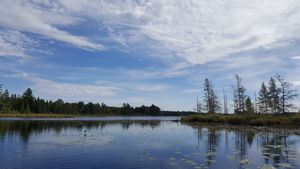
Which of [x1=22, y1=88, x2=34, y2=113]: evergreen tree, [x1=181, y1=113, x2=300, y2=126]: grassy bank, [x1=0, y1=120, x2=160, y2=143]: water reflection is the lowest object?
[x1=0, y1=120, x2=160, y2=143]: water reflection

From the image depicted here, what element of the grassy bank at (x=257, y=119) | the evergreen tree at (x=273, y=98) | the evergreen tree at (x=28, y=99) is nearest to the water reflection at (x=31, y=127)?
the grassy bank at (x=257, y=119)

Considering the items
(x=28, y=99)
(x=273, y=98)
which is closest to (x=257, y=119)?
(x=273, y=98)

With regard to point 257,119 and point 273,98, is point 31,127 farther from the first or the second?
point 273,98

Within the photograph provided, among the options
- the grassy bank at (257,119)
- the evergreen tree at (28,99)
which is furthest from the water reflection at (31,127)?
the evergreen tree at (28,99)

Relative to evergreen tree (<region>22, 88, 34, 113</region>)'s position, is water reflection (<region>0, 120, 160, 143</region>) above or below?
below

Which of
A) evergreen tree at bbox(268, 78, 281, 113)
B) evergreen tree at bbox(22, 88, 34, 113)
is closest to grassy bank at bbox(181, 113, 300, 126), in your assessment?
evergreen tree at bbox(268, 78, 281, 113)

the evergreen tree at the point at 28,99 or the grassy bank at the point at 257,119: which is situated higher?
the evergreen tree at the point at 28,99

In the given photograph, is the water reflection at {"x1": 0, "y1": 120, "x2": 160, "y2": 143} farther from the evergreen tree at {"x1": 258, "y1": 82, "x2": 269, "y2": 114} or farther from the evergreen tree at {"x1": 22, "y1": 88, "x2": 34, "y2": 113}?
the evergreen tree at {"x1": 22, "y1": 88, "x2": 34, "y2": 113}

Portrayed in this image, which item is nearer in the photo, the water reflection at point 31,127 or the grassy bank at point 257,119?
the water reflection at point 31,127

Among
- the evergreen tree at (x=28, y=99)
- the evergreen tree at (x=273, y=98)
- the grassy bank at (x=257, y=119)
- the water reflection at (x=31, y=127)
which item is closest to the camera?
the water reflection at (x=31, y=127)

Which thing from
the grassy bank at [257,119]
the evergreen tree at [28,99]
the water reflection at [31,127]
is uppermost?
the evergreen tree at [28,99]

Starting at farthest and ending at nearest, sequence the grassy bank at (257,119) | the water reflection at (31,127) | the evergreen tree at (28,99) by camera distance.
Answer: the evergreen tree at (28,99), the grassy bank at (257,119), the water reflection at (31,127)

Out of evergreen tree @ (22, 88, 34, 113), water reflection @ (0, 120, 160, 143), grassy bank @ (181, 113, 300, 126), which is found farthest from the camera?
evergreen tree @ (22, 88, 34, 113)

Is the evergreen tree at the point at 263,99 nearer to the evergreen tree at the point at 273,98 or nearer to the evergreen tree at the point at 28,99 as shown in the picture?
the evergreen tree at the point at 273,98
